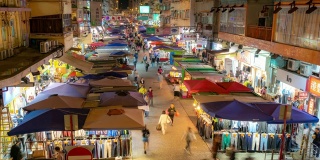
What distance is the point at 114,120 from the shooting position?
1259 cm

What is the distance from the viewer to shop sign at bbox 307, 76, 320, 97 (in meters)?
17.1

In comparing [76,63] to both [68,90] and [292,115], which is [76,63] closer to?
[68,90]

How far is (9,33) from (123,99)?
7.86 m

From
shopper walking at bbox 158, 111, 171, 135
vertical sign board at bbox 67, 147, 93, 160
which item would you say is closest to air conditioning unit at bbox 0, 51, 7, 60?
shopper walking at bbox 158, 111, 171, 135

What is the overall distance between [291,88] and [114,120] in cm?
1334

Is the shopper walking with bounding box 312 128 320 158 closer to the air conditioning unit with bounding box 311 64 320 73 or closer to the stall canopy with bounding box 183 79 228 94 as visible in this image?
the air conditioning unit with bounding box 311 64 320 73

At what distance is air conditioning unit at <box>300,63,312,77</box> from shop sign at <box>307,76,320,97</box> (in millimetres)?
1075

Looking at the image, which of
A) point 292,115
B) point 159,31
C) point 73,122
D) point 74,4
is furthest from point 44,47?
point 159,31

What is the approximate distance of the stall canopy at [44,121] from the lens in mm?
12172

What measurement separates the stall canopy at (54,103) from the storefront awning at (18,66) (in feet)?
4.55

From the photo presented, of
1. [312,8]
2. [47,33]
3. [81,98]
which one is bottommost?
[81,98]

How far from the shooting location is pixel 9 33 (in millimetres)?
18047

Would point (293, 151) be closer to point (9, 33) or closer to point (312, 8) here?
point (312, 8)

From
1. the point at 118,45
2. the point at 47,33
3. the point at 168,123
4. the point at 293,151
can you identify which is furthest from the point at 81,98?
the point at 118,45
